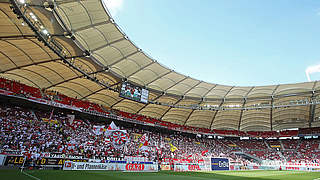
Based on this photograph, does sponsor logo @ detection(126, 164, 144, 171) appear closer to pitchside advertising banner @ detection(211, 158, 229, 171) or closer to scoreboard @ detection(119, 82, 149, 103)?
pitchside advertising banner @ detection(211, 158, 229, 171)

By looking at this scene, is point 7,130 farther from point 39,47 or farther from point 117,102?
point 117,102

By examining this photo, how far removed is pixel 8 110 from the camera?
29031 mm

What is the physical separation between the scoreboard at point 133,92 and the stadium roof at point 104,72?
51.8 inches

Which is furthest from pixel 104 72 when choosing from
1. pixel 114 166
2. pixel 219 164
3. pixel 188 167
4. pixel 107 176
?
pixel 219 164


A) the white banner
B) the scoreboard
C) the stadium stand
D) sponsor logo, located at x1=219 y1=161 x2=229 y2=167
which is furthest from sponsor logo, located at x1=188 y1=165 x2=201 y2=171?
the scoreboard

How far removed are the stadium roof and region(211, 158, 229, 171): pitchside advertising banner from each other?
1319 cm

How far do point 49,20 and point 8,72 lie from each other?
15349 millimetres

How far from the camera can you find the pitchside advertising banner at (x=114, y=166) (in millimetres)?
21156

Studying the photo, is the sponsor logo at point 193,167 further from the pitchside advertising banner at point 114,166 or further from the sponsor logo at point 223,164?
the pitchside advertising banner at point 114,166

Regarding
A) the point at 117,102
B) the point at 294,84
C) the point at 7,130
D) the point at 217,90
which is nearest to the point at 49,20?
the point at 7,130

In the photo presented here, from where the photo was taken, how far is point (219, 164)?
30.5 meters

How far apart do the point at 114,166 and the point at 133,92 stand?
12.7 metres

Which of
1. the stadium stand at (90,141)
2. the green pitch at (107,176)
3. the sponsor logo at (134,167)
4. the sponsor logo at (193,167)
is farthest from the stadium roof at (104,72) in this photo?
the sponsor logo at (134,167)

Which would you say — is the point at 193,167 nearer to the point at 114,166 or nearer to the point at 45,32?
the point at 114,166
